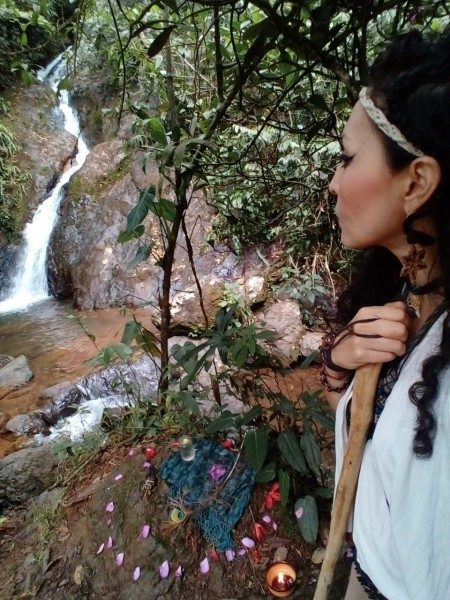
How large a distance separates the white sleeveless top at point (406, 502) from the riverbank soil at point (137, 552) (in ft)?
2.87

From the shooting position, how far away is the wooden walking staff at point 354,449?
766 millimetres

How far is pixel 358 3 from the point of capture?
1074mm

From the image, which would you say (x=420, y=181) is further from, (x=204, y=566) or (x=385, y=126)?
(x=204, y=566)

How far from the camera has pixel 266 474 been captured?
1515 mm

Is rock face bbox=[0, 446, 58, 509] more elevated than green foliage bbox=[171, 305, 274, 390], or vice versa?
green foliage bbox=[171, 305, 274, 390]

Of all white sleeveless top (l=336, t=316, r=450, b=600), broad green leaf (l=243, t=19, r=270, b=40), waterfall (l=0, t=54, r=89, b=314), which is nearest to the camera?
white sleeveless top (l=336, t=316, r=450, b=600)

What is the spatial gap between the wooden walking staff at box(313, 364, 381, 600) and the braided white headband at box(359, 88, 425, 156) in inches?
15.7

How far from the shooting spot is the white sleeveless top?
1.98 feet

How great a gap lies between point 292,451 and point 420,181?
3.58 feet

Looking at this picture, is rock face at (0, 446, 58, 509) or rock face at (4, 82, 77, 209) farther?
rock face at (4, 82, 77, 209)

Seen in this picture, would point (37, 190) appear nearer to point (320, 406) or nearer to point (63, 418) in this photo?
point (63, 418)

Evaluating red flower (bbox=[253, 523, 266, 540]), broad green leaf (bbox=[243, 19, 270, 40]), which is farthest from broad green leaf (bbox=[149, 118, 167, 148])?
red flower (bbox=[253, 523, 266, 540])

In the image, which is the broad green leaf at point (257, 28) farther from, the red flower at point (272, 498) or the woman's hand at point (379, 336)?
the red flower at point (272, 498)

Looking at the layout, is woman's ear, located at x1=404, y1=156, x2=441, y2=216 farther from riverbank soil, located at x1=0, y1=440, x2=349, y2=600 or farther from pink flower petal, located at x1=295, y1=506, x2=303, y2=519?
riverbank soil, located at x1=0, y1=440, x2=349, y2=600
